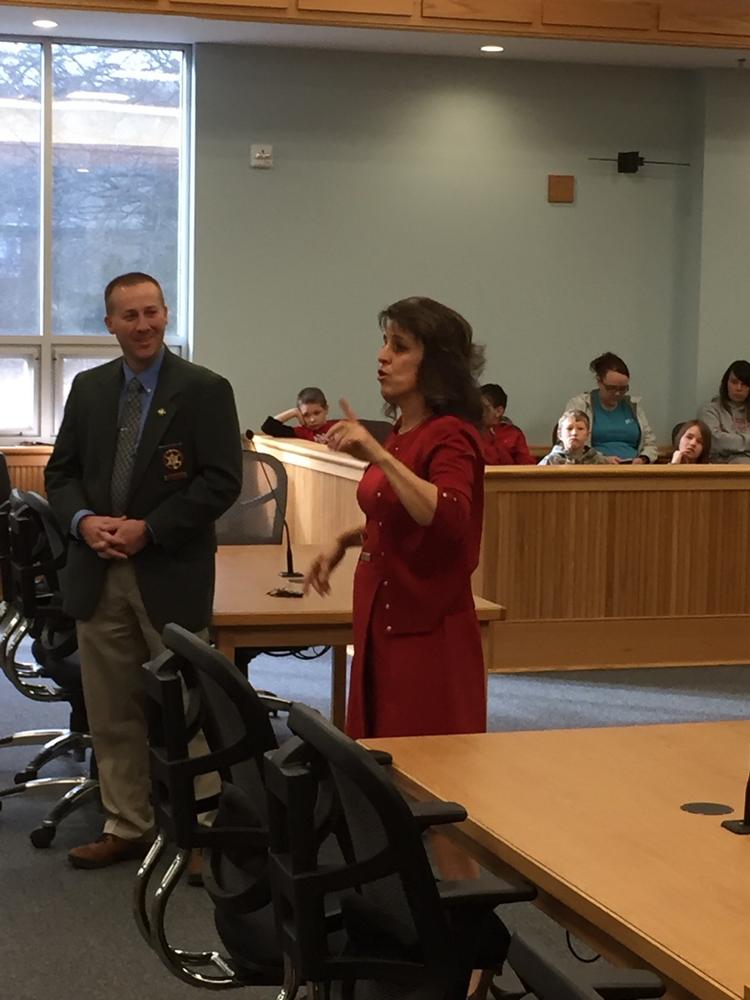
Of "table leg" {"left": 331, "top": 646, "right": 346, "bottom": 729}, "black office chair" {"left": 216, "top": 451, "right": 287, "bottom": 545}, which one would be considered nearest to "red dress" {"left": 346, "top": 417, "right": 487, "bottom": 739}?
"table leg" {"left": 331, "top": 646, "right": 346, "bottom": 729}

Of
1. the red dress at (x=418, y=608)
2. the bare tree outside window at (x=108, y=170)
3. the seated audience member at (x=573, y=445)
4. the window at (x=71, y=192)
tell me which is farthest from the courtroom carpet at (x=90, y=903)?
the bare tree outside window at (x=108, y=170)

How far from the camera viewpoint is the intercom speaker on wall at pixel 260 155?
403 inches

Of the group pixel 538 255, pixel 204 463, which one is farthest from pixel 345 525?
pixel 538 255

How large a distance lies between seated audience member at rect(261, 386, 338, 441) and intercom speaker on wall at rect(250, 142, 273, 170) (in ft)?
5.10

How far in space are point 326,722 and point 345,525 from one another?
549 centimetres

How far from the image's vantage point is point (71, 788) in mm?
4934

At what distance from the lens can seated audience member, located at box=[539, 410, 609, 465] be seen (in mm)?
8617

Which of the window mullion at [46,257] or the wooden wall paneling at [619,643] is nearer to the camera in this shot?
the wooden wall paneling at [619,643]

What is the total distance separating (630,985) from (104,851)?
295 cm

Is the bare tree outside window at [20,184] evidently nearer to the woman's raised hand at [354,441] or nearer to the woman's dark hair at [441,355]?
the woman's dark hair at [441,355]

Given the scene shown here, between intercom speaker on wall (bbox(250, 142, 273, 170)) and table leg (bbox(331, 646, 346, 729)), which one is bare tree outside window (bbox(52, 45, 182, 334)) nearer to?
intercom speaker on wall (bbox(250, 142, 273, 170))

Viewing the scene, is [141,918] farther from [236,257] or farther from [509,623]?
[236,257]

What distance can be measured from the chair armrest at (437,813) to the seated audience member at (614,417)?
298 inches

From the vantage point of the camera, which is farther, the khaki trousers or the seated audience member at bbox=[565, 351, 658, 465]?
the seated audience member at bbox=[565, 351, 658, 465]
